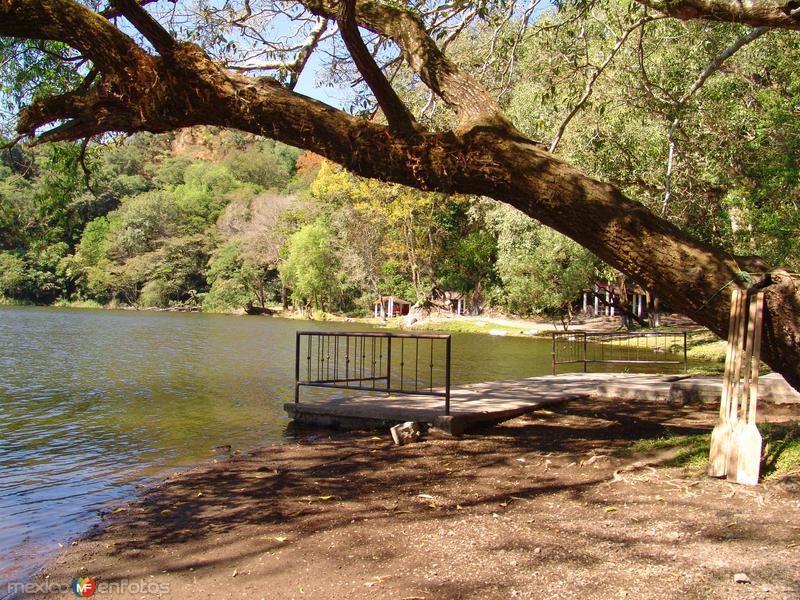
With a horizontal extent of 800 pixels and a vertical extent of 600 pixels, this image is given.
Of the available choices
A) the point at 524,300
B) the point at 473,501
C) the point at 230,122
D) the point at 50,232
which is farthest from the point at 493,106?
the point at 524,300

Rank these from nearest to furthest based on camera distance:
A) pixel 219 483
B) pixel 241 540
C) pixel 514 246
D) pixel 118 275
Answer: pixel 241 540 < pixel 219 483 < pixel 514 246 < pixel 118 275

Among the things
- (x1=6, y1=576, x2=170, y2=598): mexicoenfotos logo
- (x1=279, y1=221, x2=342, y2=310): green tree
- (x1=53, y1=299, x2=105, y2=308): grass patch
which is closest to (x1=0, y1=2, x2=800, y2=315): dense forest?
(x1=279, y1=221, x2=342, y2=310): green tree

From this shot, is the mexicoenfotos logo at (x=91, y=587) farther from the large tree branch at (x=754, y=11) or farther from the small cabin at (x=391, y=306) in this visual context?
the small cabin at (x=391, y=306)

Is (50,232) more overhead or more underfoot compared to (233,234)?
more underfoot

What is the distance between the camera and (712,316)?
16.4ft

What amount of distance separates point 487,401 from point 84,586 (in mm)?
6398

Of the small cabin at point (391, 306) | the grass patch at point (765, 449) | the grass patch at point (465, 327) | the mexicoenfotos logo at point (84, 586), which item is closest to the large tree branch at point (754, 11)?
the grass patch at point (765, 449)

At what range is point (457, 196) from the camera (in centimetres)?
600

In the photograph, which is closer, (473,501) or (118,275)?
(473,501)

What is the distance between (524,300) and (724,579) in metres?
32.8

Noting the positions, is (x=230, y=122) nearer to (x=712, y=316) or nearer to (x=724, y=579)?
(x=712, y=316)

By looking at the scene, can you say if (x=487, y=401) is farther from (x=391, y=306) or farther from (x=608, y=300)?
(x=391, y=306)

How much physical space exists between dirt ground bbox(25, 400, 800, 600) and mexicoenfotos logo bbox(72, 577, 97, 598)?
5cm

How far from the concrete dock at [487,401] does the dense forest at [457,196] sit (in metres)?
2.84
